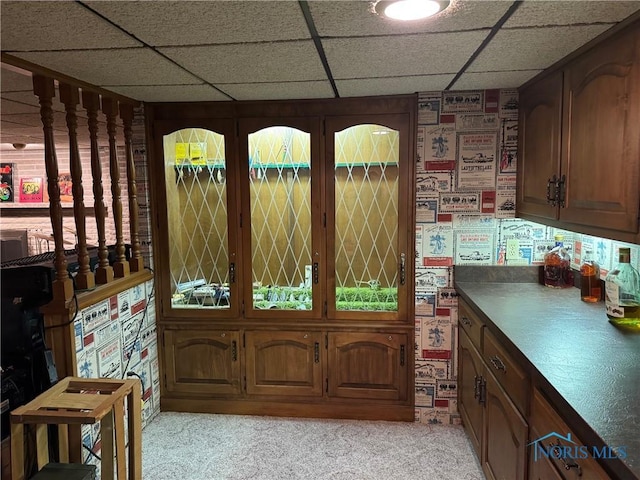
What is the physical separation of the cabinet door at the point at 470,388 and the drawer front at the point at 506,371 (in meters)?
0.18

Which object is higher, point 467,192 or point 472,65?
point 472,65

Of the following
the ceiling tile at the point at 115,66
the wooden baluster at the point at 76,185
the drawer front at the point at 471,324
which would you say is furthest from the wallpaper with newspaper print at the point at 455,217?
the wooden baluster at the point at 76,185

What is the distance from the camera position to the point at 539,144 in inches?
88.7

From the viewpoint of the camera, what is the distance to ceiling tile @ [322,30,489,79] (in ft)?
5.38

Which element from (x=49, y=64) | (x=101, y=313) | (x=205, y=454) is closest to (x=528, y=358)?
(x=205, y=454)

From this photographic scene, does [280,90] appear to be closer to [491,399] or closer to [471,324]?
[471,324]

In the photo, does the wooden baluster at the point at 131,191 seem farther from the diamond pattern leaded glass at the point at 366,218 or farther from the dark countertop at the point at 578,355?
the dark countertop at the point at 578,355

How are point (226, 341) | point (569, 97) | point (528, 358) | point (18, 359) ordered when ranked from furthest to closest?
point (226, 341) → point (569, 97) → point (18, 359) → point (528, 358)

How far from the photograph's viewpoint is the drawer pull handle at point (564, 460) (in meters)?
1.18

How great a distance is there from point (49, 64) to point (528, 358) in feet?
7.39

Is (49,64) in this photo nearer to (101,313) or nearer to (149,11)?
(149,11)

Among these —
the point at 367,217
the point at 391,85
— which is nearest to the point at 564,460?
the point at 367,217

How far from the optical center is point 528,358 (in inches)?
59.9

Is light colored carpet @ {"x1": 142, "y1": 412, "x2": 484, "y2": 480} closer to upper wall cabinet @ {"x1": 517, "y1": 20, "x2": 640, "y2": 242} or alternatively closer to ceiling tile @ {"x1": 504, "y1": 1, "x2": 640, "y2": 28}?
upper wall cabinet @ {"x1": 517, "y1": 20, "x2": 640, "y2": 242}
